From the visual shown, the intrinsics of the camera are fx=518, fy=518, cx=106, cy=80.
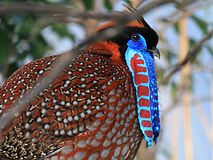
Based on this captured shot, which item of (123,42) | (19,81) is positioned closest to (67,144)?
(19,81)

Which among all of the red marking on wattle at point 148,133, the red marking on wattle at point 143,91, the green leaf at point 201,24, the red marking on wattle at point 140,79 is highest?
the green leaf at point 201,24

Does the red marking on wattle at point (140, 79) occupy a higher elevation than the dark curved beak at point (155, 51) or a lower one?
lower

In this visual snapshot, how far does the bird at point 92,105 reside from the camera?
1513 millimetres

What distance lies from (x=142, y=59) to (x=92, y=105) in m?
0.29

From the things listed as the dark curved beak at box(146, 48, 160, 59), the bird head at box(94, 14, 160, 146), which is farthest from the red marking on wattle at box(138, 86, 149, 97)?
the dark curved beak at box(146, 48, 160, 59)

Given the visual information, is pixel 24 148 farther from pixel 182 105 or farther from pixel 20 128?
pixel 182 105

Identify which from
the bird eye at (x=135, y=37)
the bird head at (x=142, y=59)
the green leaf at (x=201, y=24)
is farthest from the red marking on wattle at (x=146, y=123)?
the green leaf at (x=201, y=24)

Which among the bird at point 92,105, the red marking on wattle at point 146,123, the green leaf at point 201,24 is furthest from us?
the green leaf at point 201,24

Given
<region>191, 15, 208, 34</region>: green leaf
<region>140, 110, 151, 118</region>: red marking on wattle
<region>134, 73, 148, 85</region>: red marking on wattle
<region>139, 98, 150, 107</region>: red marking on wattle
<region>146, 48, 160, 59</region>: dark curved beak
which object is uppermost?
<region>191, 15, 208, 34</region>: green leaf

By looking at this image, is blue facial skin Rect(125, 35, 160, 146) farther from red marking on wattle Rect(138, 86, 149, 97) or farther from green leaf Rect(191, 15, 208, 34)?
green leaf Rect(191, 15, 208, 34)

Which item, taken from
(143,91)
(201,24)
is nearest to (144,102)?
(143,91)

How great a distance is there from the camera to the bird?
151 centimetres

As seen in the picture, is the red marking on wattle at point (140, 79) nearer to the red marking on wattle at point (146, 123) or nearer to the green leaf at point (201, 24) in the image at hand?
the red marking on wattle at point (146, 123)

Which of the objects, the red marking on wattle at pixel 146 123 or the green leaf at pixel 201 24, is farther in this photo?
the green leaf at pixel 201 24
